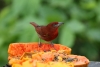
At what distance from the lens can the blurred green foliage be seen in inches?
177

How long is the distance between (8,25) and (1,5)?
1.87m

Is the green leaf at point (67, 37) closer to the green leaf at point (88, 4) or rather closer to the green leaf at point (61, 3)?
the green leaf at point (61, 3)

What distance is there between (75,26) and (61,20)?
18 centimetres

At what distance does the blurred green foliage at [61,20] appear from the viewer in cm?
450

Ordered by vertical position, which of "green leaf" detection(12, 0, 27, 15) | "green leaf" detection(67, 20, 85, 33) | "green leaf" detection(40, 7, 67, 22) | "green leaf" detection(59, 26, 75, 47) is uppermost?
"green leaf" detection(12, 0, 27, 15)

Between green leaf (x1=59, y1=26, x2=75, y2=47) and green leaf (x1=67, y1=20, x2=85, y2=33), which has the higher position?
green leaf (x1=67, y1=20, x2=85, y2=33)

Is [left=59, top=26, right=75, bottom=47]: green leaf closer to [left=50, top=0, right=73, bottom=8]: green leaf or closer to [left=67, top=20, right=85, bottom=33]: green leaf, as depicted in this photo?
[left=67, top=20, right=85, bottom=33]: green leaf

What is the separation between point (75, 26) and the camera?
4.55 metres

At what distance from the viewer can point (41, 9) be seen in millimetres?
4789

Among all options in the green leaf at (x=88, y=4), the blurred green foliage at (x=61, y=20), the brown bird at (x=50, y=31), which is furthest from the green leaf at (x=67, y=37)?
the brown bird at (x=50, y=31)

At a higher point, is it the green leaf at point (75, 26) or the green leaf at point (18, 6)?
the green leaf at point (18, 6)

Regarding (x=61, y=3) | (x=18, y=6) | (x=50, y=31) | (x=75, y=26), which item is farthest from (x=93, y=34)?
(x=50, y=31)

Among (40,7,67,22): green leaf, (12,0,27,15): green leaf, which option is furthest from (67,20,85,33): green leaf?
(12,0,27,15): green leaf

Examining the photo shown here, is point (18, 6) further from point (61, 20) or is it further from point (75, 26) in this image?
point (75, 26)
